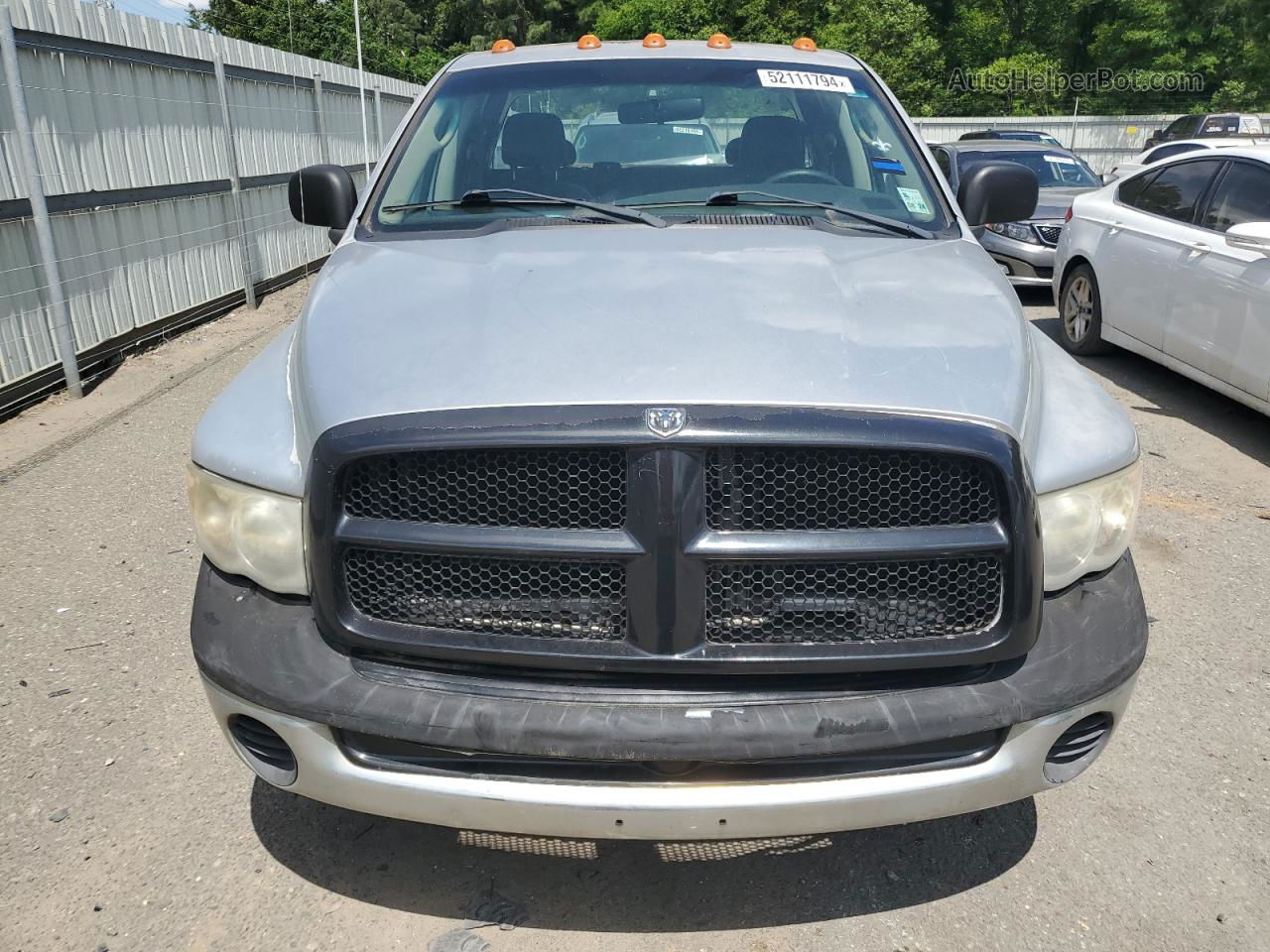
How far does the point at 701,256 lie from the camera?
2.84 metres

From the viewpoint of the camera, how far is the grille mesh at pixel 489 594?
2178 millimetres

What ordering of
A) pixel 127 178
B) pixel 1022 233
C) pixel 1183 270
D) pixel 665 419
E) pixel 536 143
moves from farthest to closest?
pixel 1022 233
pixel 127 178
pixel 1183 270
pixel 536 143
pixel 665 419

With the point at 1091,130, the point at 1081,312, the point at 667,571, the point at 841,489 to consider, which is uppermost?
the point at 841,489

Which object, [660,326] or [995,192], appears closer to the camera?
[660,326]

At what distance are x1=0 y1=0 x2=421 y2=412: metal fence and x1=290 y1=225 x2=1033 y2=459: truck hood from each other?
480 cm

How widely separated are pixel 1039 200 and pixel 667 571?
24.5ft

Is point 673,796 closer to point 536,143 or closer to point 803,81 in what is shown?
point 536,143

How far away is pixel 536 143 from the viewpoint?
3639 mm

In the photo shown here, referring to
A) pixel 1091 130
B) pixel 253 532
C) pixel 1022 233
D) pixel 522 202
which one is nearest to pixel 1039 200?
pixel 1022 233

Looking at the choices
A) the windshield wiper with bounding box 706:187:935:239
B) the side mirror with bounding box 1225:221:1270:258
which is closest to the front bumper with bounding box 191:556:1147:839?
the windshield wiper with bounding box 706:187:935:239

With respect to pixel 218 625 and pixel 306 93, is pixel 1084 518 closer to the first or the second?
pixel 218 625

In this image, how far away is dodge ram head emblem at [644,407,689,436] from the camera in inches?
80.8

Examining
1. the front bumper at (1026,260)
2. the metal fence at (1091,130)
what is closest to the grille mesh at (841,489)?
the front bumper at (1026,260)

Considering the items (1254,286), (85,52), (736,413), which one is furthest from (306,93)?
(736,413)
